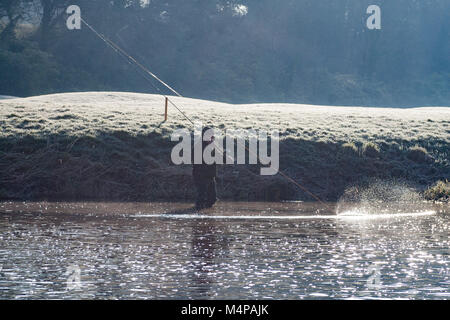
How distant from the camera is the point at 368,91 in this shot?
93312 millimetres

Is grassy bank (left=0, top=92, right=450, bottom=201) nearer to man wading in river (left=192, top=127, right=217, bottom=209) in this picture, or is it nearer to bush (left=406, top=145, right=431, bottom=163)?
bush (left=406, top=145, right=431, bottom=163)

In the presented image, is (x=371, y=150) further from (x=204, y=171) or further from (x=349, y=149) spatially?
(x=204, y=171)

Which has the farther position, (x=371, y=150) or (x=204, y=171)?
(x=371, y=150)

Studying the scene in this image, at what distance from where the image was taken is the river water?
11.5m

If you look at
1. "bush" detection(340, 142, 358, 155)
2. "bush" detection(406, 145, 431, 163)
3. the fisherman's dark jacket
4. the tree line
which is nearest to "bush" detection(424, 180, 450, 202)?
"bush" detection(406, 145, 431, 163)

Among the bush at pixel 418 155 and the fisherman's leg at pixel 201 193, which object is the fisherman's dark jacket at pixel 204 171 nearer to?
the fisherman's leg at pixel 201 193

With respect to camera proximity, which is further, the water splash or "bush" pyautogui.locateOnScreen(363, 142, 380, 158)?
"bush" pyautogui.locateOnScreen(363, 142, 380, 158)

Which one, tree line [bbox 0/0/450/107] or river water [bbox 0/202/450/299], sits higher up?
tree line [bbox 0/0/450/107]

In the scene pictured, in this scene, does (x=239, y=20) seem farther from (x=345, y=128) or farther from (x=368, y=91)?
(x=345, y=128)

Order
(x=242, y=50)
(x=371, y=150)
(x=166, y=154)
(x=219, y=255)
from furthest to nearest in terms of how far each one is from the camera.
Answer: (x=242, y=50) → (x=371, y=150) → (x=166, y=154) → (x=219, y=255)

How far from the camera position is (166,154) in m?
29.7

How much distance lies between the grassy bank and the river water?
5.09 m

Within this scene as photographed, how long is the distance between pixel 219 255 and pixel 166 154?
15552 mm

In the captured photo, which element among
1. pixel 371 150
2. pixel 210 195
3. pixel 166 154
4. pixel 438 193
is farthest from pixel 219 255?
pixel 371 150
